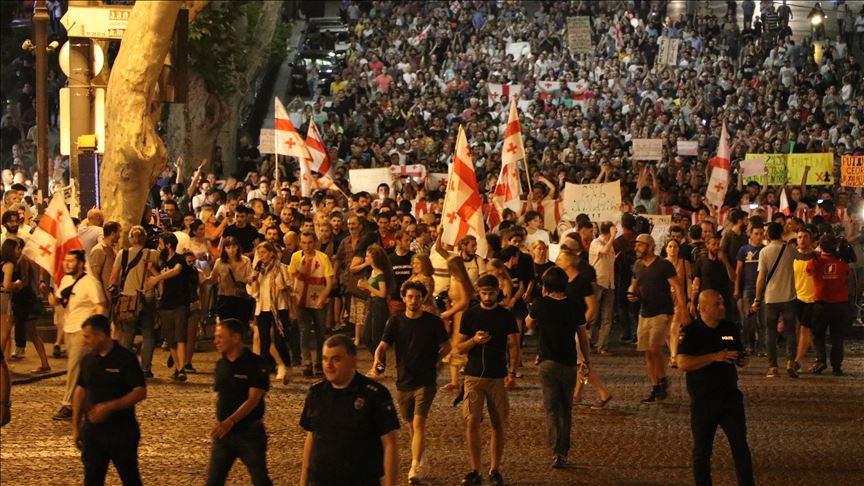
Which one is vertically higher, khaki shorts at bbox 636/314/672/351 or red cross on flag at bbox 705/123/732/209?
red cross on flag at bbox 705/123/732/209

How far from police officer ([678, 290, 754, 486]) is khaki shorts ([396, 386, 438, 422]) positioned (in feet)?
6.13

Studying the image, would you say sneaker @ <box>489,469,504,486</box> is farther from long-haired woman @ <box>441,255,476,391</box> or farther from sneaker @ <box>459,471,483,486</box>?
long-haired woman @ <box>441,255,476,391</box>

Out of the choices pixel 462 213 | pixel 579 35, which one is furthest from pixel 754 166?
pixel 579 35

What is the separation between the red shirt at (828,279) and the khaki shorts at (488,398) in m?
6.45

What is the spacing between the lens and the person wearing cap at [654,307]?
1327 cm

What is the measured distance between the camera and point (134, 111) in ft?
55.3

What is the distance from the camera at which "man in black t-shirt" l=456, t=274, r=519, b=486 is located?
9672 millimetres

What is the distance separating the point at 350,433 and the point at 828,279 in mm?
9564

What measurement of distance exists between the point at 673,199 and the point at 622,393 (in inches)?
391

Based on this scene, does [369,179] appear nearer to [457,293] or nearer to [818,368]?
[818,368]

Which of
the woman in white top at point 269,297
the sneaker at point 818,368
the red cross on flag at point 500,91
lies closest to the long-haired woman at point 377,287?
the woman in white top at point 269,297

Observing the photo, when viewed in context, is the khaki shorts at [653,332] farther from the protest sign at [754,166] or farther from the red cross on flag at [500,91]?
the red cross on flag at [500,91]

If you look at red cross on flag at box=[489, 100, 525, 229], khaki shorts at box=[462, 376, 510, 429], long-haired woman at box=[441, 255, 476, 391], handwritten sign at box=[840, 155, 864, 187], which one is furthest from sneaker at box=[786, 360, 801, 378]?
handwritten sign at box=[840, 155, 864, 187]

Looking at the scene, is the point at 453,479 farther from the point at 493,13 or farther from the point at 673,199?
the point at 493,13
